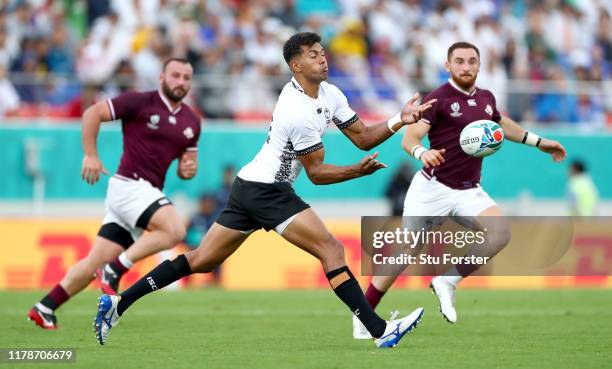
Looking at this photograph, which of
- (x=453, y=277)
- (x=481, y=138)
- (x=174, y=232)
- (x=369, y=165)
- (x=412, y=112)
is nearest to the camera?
(x=369, y=165)

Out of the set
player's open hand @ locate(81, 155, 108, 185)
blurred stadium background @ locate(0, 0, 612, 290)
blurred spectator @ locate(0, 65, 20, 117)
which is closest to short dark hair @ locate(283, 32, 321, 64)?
player's open hand @ locate(81, 155, 108, 185)

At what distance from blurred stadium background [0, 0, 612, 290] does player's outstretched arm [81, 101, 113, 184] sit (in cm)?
739

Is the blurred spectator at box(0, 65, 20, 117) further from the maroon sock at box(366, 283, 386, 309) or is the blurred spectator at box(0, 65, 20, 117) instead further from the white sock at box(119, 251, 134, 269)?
the maroon sock at box(366, 283, 386, 309)

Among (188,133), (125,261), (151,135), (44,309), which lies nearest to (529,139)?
(188,133)

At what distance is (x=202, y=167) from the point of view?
74.6 feet

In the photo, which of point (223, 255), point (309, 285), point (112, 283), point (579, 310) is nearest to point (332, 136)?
point (309, 285)

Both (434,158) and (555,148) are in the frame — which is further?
(555,148)

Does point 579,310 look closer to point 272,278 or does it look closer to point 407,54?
point 272,278

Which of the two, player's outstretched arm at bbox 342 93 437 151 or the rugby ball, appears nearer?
player's outstretched arm at bbox 342 93 437 151

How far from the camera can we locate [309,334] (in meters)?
11.5

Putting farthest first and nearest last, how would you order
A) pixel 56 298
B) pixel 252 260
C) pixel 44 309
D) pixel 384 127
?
pixel 252 260
pixel 56 298
pixel 44 309
pixel 384 127

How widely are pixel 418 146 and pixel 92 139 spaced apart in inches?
140

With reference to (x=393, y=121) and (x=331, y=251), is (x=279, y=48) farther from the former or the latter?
(x=331, y=251)

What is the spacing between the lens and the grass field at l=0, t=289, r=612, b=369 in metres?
9.21
